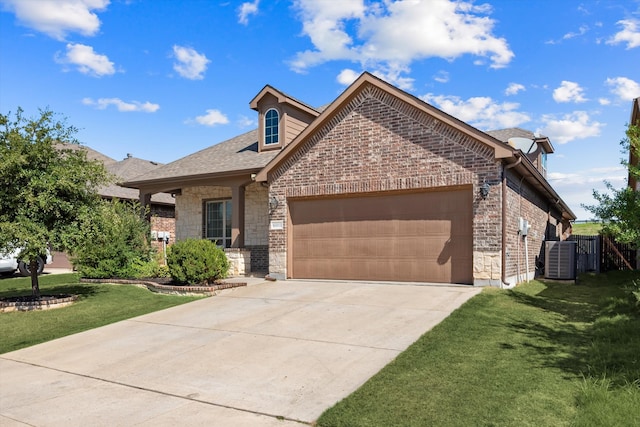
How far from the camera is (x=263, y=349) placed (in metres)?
7.45

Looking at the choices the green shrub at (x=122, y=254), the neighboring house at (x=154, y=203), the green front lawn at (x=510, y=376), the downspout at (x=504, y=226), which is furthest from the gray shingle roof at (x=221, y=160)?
the green front lawn at (x=510, y=376)

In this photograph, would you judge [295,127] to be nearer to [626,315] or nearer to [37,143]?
[37,143]

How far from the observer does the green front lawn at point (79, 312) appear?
9.50m

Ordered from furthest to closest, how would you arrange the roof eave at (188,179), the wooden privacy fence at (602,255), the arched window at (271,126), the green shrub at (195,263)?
the wooden privacy fence at (602,255) < the arched window at (271,126) < the roof eave at (188,179) < the green shrub at (195,263)

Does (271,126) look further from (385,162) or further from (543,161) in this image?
(543,161)

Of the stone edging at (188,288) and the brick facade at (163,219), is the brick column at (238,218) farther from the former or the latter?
the brick facade at (163,219)

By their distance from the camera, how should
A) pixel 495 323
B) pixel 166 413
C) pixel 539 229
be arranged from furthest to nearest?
1. pixel 539 229
2. pixel 495 323
3. pixel 166 413

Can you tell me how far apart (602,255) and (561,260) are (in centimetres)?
913

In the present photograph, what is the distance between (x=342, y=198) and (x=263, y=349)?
23.1 ft

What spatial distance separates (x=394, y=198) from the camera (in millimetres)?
13047

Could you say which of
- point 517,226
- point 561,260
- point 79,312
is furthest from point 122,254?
point 561,260

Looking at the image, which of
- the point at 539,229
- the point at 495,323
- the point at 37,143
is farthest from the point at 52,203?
the point at 539,229

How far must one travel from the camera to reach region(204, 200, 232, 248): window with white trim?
1967cm

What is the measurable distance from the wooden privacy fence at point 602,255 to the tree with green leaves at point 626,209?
10.6 m
